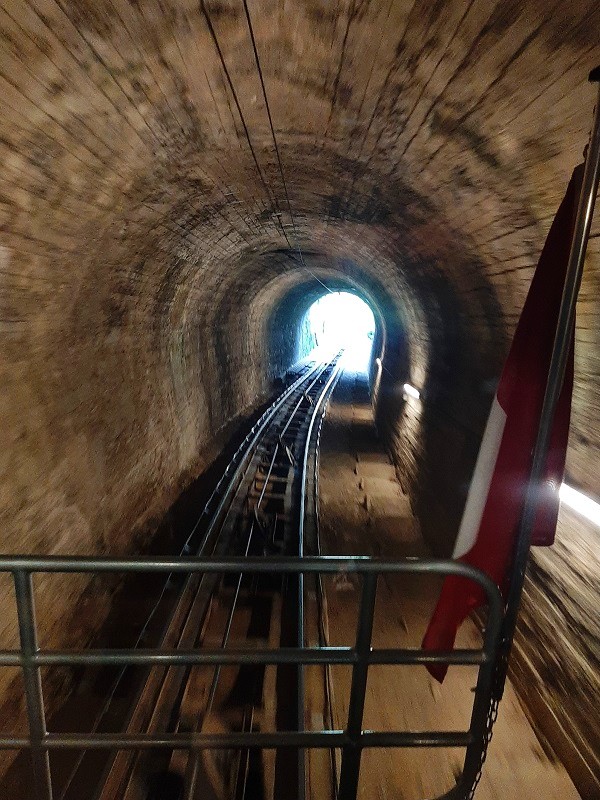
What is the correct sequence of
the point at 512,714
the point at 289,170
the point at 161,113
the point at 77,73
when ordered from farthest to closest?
the point at 289,170, the point at 512,714, the point at 161,113, the point at 77,73

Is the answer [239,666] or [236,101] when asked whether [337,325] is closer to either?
[239,666]

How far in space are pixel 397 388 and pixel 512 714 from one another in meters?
7.88

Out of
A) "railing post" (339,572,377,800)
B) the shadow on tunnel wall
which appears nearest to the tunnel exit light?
the shadow on tunnel wall

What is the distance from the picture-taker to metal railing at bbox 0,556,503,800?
1.80m

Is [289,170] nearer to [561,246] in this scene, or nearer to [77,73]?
[77,73]

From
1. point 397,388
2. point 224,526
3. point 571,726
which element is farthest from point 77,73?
point 397,388

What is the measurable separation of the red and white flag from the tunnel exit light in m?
0.93

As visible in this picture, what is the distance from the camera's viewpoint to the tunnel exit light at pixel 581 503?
3.32 meters

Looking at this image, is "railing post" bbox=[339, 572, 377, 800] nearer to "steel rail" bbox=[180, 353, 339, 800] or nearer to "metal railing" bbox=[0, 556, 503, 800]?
"metal railing" bbox=[0, 556, 503, 800]

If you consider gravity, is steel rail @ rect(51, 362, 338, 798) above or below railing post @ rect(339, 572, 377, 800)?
below

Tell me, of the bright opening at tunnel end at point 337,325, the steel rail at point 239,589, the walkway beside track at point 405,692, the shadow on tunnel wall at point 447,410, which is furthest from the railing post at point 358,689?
the bright opening at tunnel end at point 337,325

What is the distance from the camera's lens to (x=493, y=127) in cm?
285

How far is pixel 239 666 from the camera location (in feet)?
16.9

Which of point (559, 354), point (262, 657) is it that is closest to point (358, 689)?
point (262, 657)
